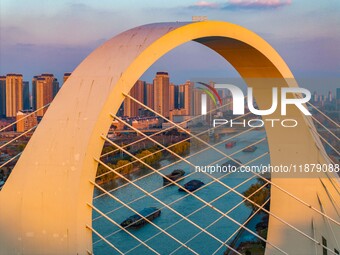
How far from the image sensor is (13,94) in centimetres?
1909

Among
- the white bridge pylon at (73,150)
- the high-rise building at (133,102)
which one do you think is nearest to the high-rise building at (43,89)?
the high-rise building at (133,102)

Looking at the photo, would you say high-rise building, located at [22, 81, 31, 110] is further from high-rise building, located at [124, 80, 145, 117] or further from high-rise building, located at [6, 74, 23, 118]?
high-rise building, located at [124, 80, 145, 117]

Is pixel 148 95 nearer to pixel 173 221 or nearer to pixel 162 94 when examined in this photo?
pixel 162 94

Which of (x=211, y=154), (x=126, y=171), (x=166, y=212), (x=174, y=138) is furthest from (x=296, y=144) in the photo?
(x=174, y=138)

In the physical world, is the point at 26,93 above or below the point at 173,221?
above

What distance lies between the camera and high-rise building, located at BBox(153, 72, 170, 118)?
19188mm

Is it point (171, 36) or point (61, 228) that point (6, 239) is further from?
point (171, 36)

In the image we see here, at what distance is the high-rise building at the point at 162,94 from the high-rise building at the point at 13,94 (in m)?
3.95

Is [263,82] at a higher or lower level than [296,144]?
higher

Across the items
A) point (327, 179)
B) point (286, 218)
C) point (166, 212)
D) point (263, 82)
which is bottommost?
point (166, 212)

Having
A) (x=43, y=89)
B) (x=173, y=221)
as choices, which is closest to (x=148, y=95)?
(x=43, y=89)

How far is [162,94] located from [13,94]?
4.40 metres

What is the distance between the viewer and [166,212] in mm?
11938

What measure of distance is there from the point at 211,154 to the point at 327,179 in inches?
498
